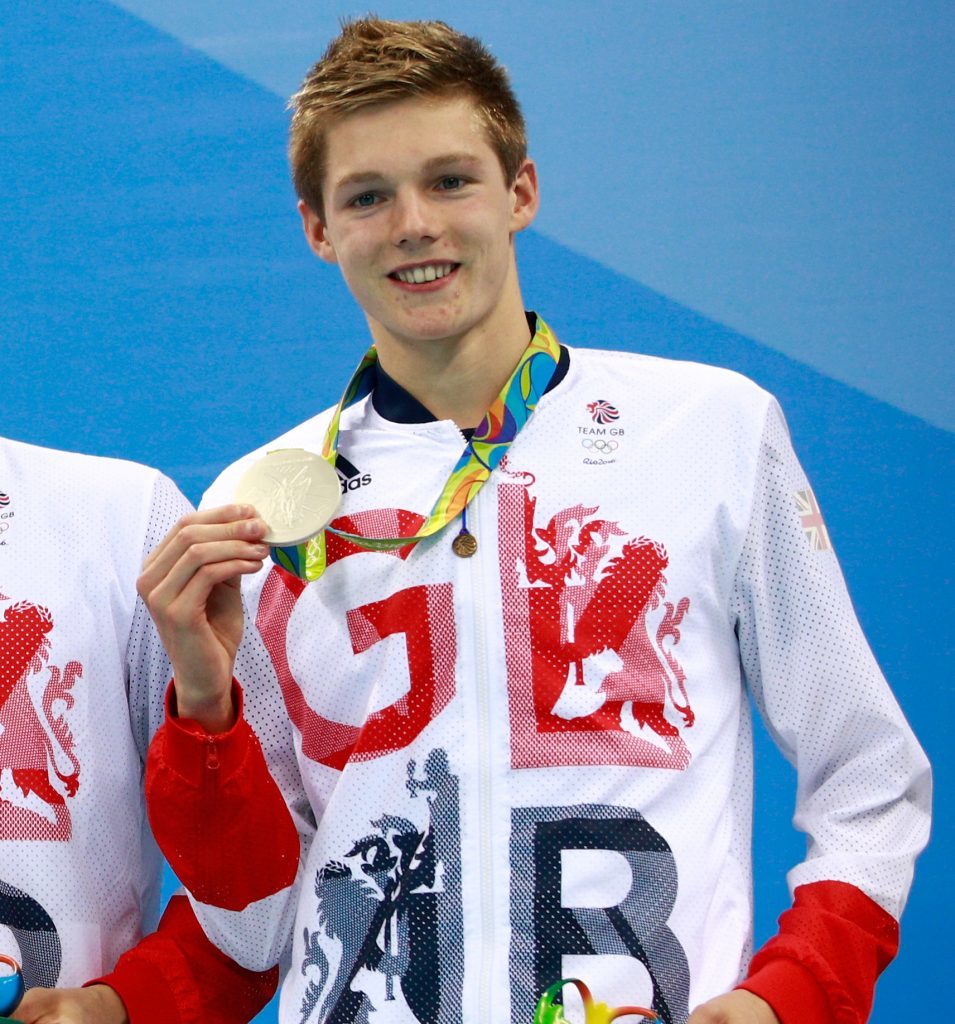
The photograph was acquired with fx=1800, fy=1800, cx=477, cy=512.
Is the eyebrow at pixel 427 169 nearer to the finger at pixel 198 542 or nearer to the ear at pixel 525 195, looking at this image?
the ear at pixel 525 195

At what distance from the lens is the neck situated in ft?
→ 7.45

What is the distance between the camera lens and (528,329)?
2359 millimetres

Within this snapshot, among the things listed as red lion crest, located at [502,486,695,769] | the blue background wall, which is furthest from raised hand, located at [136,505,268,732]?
the blue background wall

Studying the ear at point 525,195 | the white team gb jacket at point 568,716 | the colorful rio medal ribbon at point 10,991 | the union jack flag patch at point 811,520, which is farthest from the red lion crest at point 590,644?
the colorful rio medal ribbon at point 10,991

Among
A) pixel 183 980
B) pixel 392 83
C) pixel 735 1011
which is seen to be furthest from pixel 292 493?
pixel 735 1011

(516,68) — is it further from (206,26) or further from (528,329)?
(528,329)

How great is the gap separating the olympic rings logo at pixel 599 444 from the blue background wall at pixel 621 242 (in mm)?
1401

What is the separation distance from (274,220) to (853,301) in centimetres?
118

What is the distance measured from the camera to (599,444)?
224 centimetres

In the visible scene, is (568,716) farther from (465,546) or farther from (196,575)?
(196,575)

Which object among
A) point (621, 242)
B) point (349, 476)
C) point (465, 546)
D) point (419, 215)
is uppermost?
point (621, 242)

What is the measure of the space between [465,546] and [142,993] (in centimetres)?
68

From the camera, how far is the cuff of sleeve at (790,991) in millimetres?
1953

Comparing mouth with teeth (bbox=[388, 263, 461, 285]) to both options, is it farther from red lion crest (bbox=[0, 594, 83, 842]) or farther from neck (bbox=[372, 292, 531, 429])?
red lion crest (bbox=[0, 594, 83, 842])
